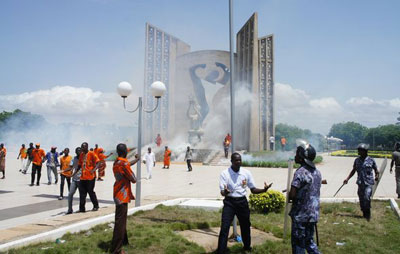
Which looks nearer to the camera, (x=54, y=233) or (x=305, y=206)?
(x=305, y=206)

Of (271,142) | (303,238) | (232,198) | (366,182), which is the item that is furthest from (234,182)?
(271,142)

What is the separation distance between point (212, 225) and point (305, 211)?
2937 millimetres

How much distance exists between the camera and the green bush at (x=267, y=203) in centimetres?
773

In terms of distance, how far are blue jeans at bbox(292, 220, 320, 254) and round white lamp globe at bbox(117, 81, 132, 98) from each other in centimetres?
574

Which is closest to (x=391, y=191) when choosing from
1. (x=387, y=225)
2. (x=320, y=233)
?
(x=387, y=225)

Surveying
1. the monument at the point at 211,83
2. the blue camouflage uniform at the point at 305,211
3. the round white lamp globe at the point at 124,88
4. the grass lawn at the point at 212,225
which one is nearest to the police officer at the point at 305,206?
the blue camouflage uniform at the point at 305,211

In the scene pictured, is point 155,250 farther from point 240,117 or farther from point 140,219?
point 240,117

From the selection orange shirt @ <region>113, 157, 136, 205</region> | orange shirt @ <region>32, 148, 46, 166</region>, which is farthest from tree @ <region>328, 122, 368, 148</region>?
orange shirt @ <region>113, 157, 136, 205</region>

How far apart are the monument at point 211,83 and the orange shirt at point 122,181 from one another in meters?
28.7

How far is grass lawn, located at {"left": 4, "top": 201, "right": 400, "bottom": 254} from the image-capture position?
5.09 meters

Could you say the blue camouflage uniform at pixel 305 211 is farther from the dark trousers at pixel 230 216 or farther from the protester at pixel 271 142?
the protester at pixel 271 142

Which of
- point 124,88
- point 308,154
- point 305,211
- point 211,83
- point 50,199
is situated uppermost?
point 211,83

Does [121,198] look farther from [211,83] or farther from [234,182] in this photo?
[211,83]

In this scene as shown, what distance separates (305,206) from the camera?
410 cm
